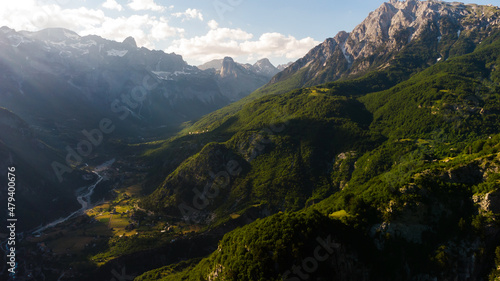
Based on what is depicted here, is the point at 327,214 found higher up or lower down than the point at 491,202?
higher up

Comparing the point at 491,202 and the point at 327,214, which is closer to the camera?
the point at 491,202

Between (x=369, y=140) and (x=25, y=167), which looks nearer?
(x=369, y=140)

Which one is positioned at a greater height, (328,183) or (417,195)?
(417,195)

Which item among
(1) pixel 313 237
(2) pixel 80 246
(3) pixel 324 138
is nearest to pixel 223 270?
(1) pixel 313 237

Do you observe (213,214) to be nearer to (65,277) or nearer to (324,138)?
(65,277)

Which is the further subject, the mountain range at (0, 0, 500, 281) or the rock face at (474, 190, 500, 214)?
the mountain range at (0, 0, 500, 281)

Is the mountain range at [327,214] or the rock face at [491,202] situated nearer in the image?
the rock face at [491,202]

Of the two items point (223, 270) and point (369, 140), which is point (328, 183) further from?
point (223, 270)

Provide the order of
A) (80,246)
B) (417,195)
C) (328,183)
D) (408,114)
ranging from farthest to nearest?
(408,114), (328,183), (80,246), (417,195)

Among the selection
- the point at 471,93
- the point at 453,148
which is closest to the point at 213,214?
the point at 453,148

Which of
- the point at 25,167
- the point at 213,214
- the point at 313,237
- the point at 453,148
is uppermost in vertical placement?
the point at 25,167

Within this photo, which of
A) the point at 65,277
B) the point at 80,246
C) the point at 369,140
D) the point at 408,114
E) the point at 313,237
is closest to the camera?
the point at 313,237
